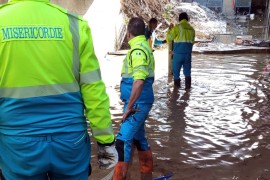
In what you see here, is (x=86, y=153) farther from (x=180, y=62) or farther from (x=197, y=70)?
(x=197, y=70)

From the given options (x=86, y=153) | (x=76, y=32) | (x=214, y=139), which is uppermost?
(x=76, y=32)

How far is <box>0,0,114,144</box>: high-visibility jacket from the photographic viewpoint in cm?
198

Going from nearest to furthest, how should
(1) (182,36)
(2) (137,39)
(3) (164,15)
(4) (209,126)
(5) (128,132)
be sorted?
1. (5) (128,132)
2. (2) (137,39)
3. (4) (209,126)
4. (1) (182,36)
5. (3) (164,15)

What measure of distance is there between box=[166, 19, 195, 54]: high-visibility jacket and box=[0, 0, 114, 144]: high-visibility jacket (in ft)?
20.5

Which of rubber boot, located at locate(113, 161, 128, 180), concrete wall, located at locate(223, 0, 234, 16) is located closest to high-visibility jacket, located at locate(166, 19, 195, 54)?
rubber boot, located at locate(113, 161, 128, 180)

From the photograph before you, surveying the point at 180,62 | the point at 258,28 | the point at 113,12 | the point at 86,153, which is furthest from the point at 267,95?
the point at 258,28

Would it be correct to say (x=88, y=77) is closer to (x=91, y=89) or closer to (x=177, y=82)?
(x=91, y=89)

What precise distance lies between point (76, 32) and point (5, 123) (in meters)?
0.69

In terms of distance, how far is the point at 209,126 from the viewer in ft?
19.4

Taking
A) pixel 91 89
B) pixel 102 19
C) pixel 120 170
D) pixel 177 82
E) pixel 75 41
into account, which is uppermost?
pixel 102 19

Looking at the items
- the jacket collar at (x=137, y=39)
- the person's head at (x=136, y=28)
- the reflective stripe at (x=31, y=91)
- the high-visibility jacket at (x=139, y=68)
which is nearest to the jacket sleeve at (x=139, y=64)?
the high-visibility jacket at (x=139, y=68)

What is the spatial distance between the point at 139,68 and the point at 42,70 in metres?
1.63

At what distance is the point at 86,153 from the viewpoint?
2252 mm

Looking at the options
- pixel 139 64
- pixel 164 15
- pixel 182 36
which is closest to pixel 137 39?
pixel 139 64
